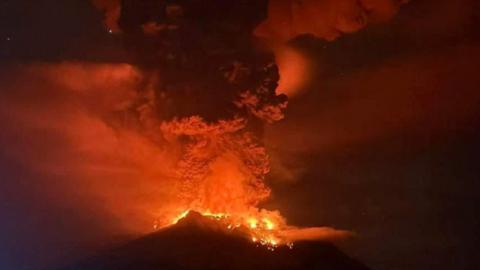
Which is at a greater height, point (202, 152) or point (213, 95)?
point (213, 95)

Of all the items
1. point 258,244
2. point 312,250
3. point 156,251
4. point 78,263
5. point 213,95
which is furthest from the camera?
point 312,250

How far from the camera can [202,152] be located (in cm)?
1853

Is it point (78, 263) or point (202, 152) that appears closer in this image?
point (202, 152)

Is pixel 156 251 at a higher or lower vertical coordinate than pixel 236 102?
lower

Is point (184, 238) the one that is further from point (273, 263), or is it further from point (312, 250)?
point (312, 250)

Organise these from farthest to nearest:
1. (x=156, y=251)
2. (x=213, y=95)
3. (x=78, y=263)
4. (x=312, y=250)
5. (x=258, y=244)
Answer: (x=312, y=250) < (x=78, y=263) < (x=156, y=251) < (x=258, y=244) < (x=213, y=95)

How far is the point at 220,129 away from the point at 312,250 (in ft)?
51.8

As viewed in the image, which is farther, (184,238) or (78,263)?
(78,263)

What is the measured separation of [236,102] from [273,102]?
3.63 feet

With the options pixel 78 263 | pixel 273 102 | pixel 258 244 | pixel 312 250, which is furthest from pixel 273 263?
pixel 273 102

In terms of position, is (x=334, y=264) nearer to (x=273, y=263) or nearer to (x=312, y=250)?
(x=312, y=250)

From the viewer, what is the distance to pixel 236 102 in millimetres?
17891

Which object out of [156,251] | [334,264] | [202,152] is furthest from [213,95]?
[334,264]

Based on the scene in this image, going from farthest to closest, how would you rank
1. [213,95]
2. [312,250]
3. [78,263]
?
[312,250], [78,263], [213,95]
